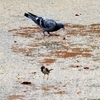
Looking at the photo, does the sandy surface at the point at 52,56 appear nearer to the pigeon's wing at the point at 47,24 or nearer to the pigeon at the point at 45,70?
the pigeon at the point at 45,70

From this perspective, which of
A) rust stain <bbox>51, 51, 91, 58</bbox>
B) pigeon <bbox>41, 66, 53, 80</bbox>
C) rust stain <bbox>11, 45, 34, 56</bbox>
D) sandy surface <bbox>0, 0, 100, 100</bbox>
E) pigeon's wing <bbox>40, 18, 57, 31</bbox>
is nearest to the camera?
sandy surface <bbox>0, 0, 100, 100</bbox>

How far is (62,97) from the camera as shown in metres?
6.45

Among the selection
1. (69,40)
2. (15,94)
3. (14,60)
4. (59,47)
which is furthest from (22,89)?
(69,40)

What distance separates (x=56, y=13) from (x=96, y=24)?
1.96 metres

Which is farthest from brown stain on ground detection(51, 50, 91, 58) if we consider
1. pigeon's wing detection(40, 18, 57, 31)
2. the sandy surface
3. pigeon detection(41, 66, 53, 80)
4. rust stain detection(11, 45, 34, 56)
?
pigeon's wing detection(40, 18, 57, 31)

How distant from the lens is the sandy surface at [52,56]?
671 centimetres

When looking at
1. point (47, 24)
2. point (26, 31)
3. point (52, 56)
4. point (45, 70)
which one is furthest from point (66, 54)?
point (26, 31)

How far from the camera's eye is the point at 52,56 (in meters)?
8.51

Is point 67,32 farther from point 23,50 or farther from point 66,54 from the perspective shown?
point 66,54

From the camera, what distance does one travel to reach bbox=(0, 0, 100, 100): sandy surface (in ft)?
22.0

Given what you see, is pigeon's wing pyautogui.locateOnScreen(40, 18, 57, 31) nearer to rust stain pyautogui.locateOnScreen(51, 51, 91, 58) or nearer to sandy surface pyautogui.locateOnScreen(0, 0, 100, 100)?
sandy surface pyautogui.locateOnScreen(0, 0, 100, 100)

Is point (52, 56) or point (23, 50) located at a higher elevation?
point (23, 50)

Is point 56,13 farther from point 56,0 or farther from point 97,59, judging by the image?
point 97,59

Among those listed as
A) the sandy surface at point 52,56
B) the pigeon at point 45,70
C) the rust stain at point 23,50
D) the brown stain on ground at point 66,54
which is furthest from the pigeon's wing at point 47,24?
the pigeon at point 45,70
